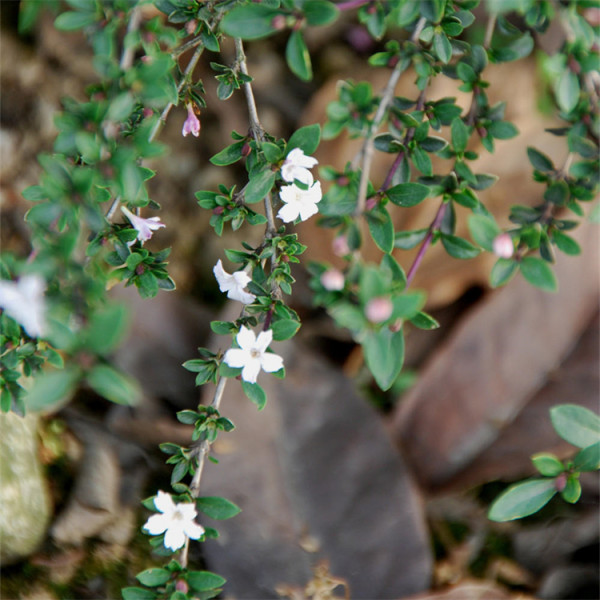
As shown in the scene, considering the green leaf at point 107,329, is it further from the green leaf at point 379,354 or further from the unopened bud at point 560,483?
the unopened bud at point 560,483

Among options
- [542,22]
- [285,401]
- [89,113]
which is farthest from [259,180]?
[285,401]

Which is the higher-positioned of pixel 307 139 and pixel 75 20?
pixel 75 20

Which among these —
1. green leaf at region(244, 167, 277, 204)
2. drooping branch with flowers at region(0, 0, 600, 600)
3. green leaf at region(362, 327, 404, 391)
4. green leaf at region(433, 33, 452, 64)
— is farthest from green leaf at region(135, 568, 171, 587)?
green leaf at region(433, 33, 452, 64)

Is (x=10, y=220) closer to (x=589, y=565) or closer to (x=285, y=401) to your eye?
(x=285, y=401)

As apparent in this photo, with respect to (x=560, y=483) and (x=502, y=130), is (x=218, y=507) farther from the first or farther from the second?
(x=502, y=130)

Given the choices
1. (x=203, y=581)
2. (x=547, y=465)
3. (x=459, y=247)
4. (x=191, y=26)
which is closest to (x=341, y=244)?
(x=459, y=247)

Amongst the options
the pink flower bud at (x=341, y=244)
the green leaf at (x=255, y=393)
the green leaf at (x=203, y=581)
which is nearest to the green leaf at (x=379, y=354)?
the pink flower bud at (x=341, y=244)
